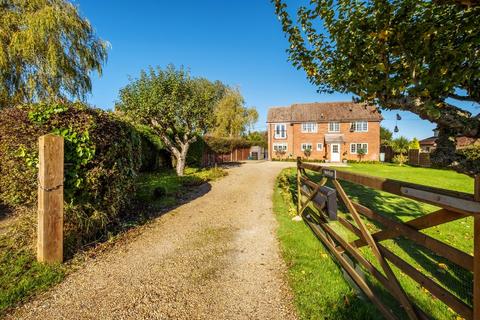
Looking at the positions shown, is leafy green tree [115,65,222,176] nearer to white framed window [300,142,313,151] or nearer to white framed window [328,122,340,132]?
white framed window [300,142,313,151]

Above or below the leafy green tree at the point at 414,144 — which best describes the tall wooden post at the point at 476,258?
below

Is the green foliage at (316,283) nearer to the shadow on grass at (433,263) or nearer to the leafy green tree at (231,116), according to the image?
the shadow on grass at (433,263)

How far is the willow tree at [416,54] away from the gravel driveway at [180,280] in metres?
3.32

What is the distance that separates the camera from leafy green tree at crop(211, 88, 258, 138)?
1448 inches

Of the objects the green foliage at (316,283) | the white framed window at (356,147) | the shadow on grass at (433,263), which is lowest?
the shadow on grass at (433,263)

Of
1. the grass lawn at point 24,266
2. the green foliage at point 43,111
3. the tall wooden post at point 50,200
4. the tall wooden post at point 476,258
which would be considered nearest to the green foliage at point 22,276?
the grass lawn at point 24,266

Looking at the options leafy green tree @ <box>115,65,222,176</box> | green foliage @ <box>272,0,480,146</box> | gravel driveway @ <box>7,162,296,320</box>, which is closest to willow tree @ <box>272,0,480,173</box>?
green foliage @ <box>272,0,480,146</box>

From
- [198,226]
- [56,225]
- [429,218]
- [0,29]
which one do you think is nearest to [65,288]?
[56,225]

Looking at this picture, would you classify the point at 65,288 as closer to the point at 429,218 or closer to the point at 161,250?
the point at 161,250

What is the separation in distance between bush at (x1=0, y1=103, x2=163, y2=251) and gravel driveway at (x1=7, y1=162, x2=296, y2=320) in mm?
837

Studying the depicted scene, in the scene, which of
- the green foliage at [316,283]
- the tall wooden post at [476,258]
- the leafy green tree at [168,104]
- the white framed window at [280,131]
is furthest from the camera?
the white framed window at [280,131]

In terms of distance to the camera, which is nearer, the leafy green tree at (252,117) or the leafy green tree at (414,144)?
the leafy green tree at (414,144)

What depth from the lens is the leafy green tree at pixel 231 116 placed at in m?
36.8

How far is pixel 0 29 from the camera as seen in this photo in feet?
30.4
